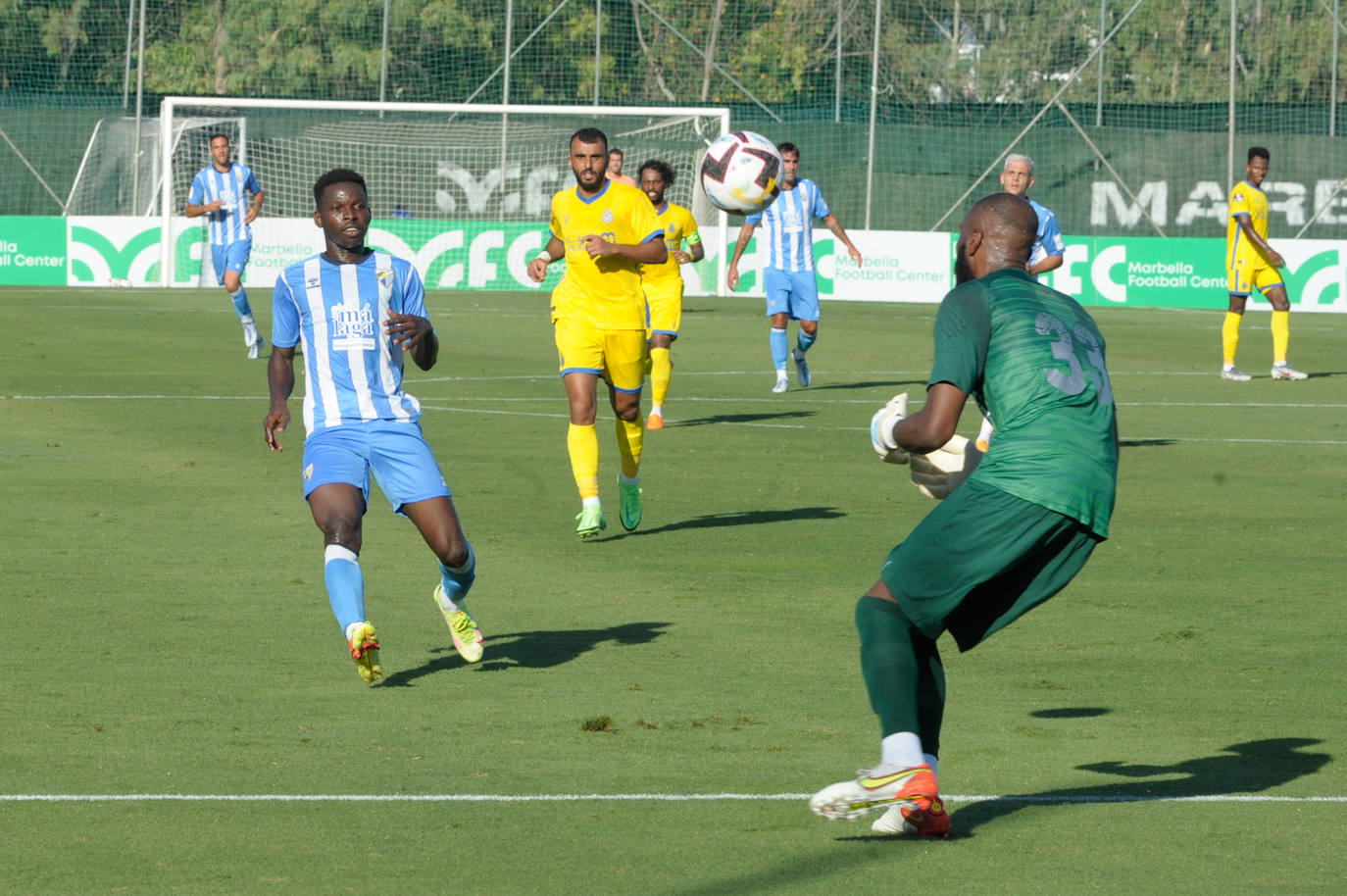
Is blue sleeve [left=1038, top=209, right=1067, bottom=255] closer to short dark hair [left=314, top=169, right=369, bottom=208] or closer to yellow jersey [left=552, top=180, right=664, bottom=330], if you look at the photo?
yellow jersey [left=552, top=180, right=664, bottom=330]

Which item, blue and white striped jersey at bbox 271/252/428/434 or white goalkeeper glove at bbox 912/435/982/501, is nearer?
white goalkeeper glove at bbox 912/435/982/501

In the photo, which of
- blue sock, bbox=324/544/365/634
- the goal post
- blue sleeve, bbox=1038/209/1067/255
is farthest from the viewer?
the goal post

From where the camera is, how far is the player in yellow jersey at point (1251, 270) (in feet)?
64.4

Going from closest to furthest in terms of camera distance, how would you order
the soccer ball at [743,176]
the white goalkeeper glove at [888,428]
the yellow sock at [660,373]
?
the white goalkeeper glove at [888,428], the soccer ball at [743,176], the yellow sock at [660,373]

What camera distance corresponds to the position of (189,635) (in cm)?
778

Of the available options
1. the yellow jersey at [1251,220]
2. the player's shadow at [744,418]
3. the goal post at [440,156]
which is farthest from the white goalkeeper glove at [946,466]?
the goal post at [440,156]

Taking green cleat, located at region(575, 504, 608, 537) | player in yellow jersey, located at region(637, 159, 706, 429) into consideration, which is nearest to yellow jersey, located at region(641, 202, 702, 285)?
player in yellow jersey, located at region(637, 159, 706, 429)

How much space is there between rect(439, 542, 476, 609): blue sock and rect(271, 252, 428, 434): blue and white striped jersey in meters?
0.59

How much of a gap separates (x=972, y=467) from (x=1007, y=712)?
5.52 feet

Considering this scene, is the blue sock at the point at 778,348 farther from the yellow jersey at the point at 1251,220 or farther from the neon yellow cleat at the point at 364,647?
the neon yellow cleat at the point at 364,647

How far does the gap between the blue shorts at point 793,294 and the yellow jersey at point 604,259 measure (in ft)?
25.4

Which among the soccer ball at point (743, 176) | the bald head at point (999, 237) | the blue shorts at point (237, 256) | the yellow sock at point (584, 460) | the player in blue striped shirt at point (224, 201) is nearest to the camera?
the bald head at point (999, 237)

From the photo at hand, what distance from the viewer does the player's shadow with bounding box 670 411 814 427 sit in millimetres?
16047

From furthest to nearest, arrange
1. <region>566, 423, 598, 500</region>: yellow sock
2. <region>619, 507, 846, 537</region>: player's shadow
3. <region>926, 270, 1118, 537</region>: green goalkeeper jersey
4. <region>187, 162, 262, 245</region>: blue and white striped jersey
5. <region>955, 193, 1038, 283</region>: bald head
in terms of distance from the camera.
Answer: <region>187, 162, 262, 245</region>: blue and white striped jersey < <region>619, 507, 846, 537</region>: player's shadow < <region>566, 423, 598, 500</region>: yellow sock < <region>955, 193, 1038, 283</region>: bald head < <region>926, 270, 1118, 537</region>: green goalkeeper jersey
